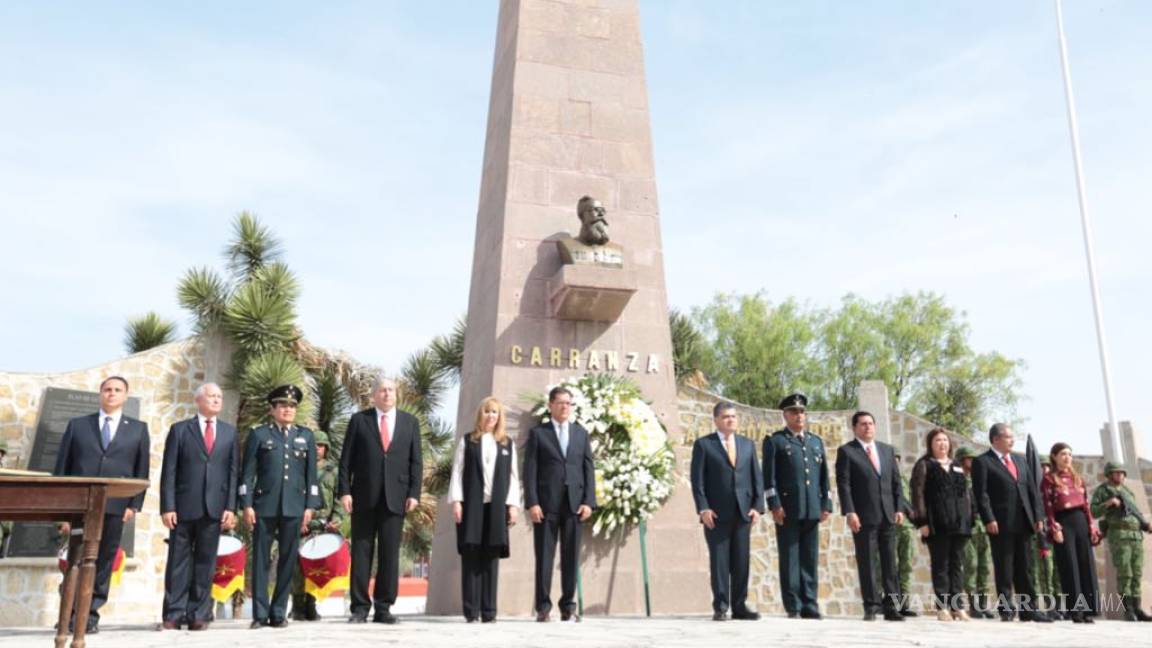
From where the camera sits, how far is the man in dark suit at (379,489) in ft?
19.9

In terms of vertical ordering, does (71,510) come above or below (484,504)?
below

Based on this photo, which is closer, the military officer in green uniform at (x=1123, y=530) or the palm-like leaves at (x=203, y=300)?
the military officer in green uniform at (x=1123, y=530)

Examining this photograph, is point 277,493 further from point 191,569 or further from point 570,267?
point 570,267

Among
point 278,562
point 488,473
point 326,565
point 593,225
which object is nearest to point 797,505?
point 488,473

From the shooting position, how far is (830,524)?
47.6ft

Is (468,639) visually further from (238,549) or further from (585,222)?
(585,222)

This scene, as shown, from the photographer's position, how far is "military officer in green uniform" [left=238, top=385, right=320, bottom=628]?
229 inches

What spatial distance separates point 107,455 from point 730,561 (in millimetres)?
3911

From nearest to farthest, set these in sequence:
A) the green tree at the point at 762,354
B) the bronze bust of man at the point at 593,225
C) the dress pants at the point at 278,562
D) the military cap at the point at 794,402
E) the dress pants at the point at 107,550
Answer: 1. the dress pants at the point at 107,550
2. the dress pants at the point at 278,562
3. the military cap at the point at 794,402
4. the bronze bust of man at the point at 593,225
5. the green tree at the point at 762,354

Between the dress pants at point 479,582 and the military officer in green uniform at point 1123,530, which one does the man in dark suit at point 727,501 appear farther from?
the military officer in green uniform at point 1123,530

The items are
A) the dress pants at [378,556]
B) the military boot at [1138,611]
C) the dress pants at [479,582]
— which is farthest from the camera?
the military boot at [1138,611]

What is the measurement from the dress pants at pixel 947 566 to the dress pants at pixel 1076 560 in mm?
1324

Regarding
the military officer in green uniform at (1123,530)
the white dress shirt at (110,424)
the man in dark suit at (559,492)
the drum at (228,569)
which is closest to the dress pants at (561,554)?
the man in dark suit at (559,492)

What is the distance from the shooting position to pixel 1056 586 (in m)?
9.67
